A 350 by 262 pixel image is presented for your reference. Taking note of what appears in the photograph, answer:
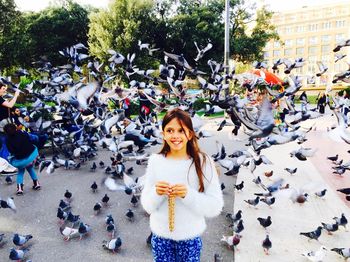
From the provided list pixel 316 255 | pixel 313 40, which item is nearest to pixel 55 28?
pixel 316 255

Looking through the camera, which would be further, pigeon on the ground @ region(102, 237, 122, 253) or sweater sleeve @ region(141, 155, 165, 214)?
pigeon on the ground @ region(102, 237, 122, 253)

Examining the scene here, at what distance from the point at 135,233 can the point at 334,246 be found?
8.78ft

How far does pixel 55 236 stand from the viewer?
4516 millimetres

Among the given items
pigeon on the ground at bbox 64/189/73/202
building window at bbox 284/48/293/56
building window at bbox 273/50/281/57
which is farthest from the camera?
building window at bbox 273/50/281/57

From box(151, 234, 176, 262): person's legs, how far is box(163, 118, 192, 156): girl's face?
74 cm

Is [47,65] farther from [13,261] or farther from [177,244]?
[177,244]

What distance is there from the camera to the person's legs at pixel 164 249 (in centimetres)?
249

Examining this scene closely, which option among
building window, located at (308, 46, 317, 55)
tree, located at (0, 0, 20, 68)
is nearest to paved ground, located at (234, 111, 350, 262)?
tree, located at (0, 0, 20, 68)

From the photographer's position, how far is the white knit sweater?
2.34 m

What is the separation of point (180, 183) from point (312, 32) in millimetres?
106263

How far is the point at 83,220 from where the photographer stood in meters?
5.08

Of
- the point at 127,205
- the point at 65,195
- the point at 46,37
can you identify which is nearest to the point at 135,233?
the point at 127,205

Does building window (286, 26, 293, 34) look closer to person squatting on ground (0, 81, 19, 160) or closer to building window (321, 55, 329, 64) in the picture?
building window (321, 55, 329, 64)

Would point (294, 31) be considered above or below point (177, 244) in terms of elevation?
above
